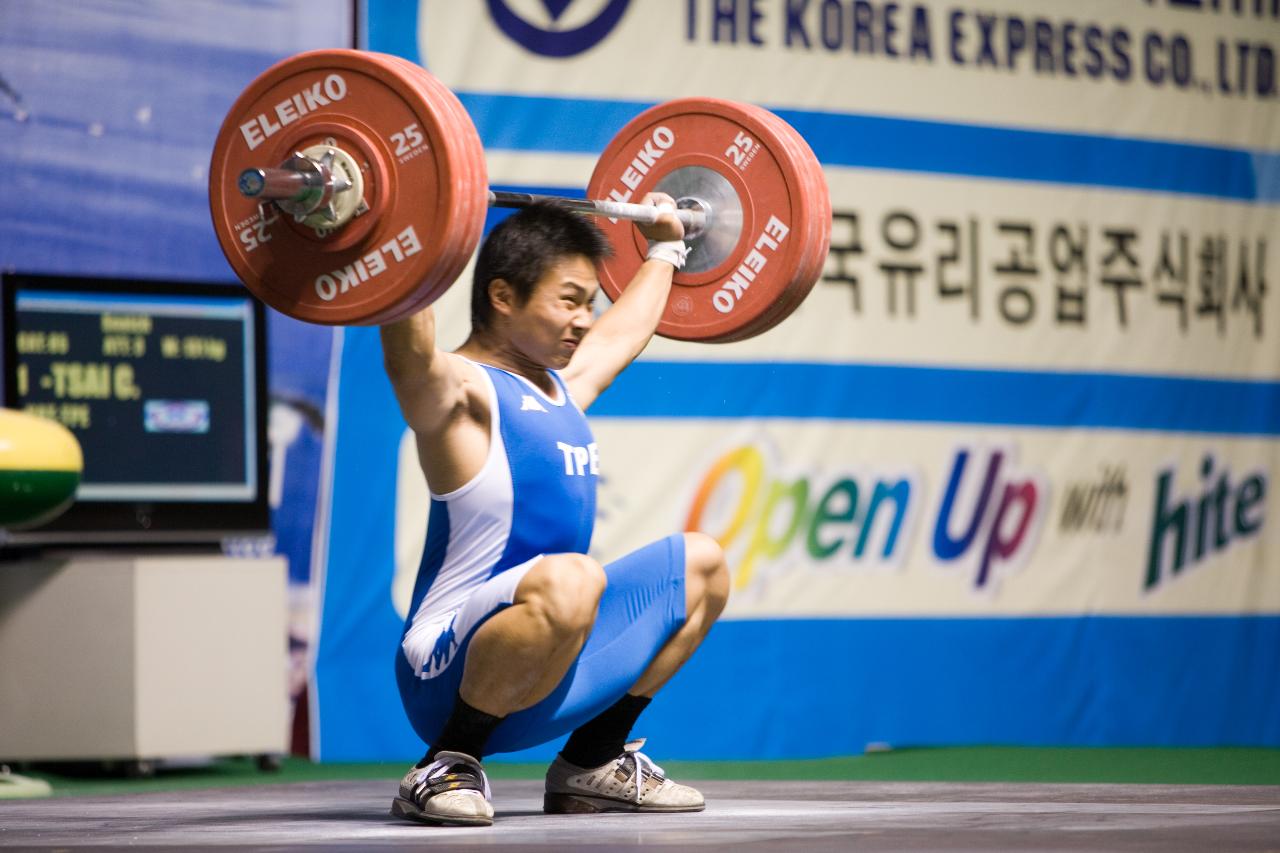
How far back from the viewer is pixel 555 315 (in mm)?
3213

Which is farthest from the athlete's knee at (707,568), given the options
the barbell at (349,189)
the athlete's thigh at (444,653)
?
the barbell at (349,189)

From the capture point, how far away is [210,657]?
15.2 feet

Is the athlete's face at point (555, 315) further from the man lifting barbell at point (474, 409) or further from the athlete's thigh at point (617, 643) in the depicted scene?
the athlete's thigh at point (617, 643)

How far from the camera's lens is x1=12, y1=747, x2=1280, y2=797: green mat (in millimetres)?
4480

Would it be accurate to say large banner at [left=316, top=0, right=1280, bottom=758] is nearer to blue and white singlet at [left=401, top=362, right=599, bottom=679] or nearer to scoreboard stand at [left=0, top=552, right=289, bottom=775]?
scoreboard stand at [left=0, top=552, right=289, bottom=775]

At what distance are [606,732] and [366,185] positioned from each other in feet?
3.30

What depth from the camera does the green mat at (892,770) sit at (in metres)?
4.48

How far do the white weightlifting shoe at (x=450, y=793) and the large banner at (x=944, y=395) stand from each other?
82.2 inches

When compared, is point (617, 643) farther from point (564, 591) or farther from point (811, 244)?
point (811, 244)

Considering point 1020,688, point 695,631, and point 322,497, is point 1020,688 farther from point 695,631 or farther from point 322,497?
point 695,631

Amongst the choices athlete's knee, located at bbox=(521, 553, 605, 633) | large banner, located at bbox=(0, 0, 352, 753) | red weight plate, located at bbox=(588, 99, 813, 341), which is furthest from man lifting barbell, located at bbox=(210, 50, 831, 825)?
large banner, located at bbox=(0, 0, 352, 753)

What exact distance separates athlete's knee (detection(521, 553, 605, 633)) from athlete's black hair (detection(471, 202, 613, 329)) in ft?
1.71

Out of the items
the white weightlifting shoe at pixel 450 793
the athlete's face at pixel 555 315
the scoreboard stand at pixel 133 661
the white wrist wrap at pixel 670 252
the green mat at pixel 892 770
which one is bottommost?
the green mat at pixel 892 770

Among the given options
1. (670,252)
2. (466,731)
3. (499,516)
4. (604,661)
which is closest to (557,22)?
(670,252)
